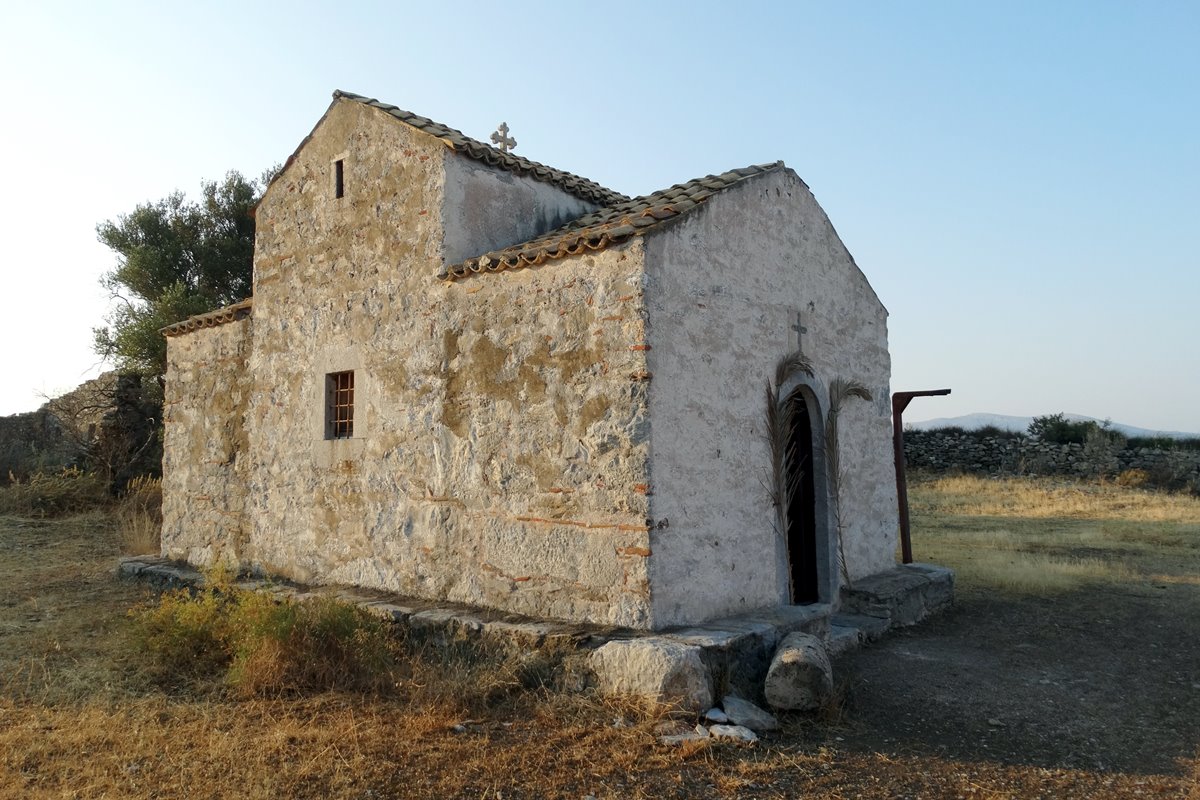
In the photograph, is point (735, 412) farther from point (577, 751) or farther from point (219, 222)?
point (219, 222)

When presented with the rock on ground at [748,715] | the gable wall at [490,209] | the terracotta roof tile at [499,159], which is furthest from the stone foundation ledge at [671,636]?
the terracotta roof tile at [499,159]

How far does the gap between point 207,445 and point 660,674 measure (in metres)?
6.63

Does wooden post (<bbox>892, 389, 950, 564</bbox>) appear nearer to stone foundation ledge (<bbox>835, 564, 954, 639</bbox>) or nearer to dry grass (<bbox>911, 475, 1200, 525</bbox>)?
stone foundation ledge (<bbox>835, 564, 954, 639</bbox>)

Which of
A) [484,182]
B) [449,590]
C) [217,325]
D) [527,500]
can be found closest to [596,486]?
[527,500]

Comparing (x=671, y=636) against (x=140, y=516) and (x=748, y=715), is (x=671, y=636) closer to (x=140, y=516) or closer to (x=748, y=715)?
(x=748, y=715)

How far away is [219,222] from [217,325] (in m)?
12.5

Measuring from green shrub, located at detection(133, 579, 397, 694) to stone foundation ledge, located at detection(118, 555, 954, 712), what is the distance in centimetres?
54

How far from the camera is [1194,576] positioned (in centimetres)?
1016

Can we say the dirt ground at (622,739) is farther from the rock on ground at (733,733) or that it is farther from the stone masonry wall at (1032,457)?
the stone masonry wall at (1032,457)

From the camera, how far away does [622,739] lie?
462 centimetres

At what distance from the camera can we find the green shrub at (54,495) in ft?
47.0

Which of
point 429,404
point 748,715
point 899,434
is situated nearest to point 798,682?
point 748,715

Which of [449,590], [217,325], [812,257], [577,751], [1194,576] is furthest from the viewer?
[1194,576]

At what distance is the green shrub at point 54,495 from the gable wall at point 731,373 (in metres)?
13.3
